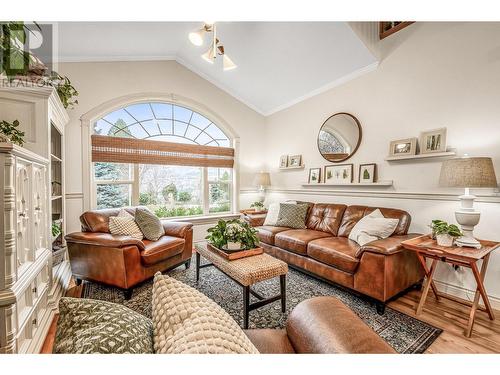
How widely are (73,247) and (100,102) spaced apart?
217 centimetres

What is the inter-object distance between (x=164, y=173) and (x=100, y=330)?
3.62 meters

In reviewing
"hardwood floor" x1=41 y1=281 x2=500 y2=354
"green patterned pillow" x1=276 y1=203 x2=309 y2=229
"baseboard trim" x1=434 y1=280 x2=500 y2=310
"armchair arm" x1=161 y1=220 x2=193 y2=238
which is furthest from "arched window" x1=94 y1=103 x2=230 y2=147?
"baseboard trim" x1=434 y1=280 x2=500 y2=310

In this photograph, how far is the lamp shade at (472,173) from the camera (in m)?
1.75

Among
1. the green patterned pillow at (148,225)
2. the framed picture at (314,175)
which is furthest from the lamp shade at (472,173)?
the green patterned pillow at (148,225)

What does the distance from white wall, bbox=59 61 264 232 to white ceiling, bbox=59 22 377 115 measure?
0.14 metres

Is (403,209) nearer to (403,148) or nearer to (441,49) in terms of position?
(403,148)

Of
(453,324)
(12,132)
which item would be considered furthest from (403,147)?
(12,132)

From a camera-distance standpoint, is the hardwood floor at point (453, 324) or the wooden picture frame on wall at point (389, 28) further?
the wooden picture frame on wall at point (389, 28)

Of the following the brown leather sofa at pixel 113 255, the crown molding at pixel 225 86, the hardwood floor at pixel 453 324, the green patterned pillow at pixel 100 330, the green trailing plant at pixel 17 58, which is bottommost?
the hardwood floor at pixel 453 324

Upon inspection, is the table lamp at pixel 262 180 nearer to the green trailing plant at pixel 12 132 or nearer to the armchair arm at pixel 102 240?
the armchair arm at pixel 102 240

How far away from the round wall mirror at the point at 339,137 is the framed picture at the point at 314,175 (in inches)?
10.8

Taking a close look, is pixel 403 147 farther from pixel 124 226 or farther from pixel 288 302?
pixel 124 226

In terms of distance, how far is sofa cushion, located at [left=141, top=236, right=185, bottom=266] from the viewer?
231 cm

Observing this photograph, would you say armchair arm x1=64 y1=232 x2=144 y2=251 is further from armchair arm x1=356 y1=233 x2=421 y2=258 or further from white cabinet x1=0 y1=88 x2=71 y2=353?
armchair arm x1=356 y1=233 x2=421 y2=258
